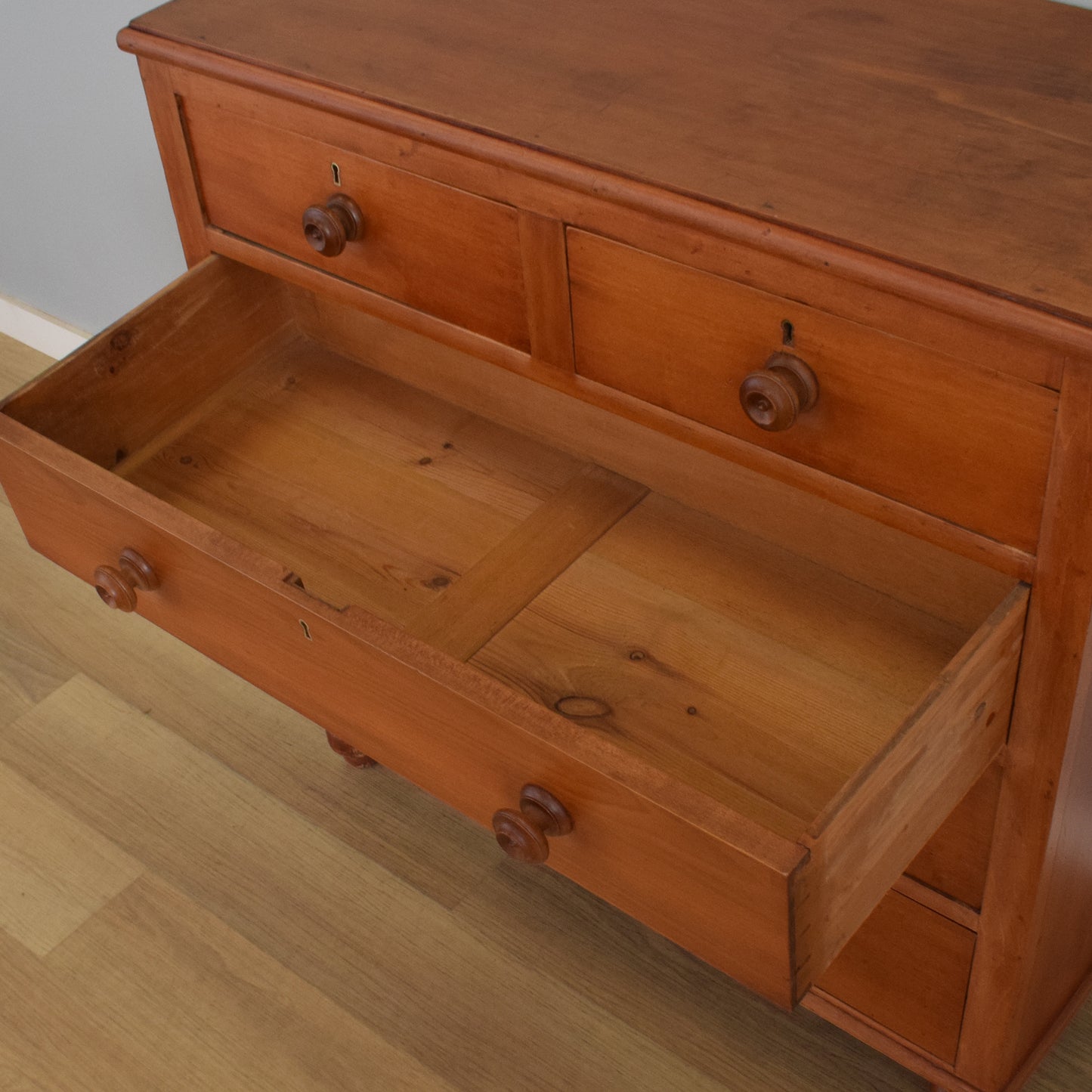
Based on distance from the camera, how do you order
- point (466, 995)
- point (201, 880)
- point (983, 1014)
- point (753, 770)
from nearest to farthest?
1. point (753, 770)
2. point (983, 1014)
3. point (466, 995)
4. point (201, 880)

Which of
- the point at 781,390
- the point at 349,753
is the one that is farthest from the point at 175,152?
the point at 349,753

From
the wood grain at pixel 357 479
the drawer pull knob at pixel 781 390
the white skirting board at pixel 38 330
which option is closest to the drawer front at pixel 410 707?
the wood grain at pixel 357 479

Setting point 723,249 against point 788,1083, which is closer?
point 723,249

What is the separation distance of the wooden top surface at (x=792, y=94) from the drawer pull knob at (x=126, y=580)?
0.38m

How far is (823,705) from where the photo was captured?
3.33 feet

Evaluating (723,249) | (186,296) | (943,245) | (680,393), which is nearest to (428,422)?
(186,296)

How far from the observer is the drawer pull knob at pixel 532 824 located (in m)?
0.87

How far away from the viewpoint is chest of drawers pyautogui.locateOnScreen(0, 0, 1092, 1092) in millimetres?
802

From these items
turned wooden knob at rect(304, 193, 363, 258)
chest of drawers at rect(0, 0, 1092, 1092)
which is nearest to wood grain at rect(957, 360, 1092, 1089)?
chest of drawers at rect(0, 0, 1092, 1092)

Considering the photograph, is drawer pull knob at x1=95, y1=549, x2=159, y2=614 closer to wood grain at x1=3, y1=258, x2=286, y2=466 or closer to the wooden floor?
wood grain at x1=3, y1=258, x2=286, y2=466

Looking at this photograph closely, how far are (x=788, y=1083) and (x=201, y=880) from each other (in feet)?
2.11

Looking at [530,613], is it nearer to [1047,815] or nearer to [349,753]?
[1047,815]

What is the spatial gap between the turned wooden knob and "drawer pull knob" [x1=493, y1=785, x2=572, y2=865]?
441mm

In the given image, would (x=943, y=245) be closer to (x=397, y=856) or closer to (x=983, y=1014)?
(x=983, y=1014)
